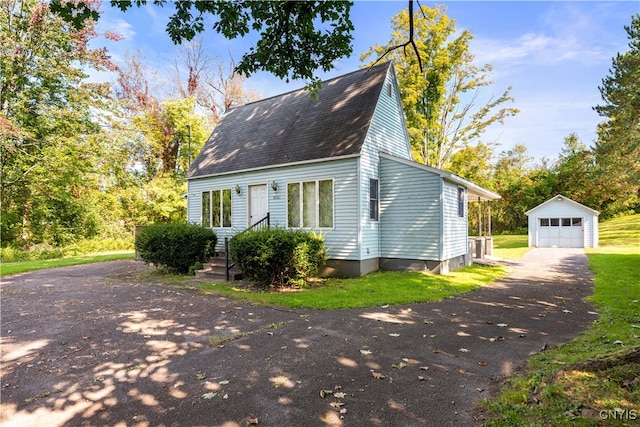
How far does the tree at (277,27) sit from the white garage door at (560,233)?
21944 millimetres

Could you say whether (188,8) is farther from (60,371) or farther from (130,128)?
(130,128)

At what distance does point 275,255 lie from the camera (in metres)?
8.79

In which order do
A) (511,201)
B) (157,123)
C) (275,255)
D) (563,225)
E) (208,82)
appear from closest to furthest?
1. (275,255)
2. (563,225)
3. (157,123)
4. (208,82)
5. (511,201)

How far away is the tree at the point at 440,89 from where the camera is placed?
21.3m

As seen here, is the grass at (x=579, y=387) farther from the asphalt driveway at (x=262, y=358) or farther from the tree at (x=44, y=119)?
the tree at (x=44, y=119)

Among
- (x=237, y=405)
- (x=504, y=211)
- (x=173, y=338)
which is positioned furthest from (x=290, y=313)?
(x=504, y=211)

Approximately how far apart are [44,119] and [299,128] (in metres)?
16.9

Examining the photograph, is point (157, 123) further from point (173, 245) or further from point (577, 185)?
point (577, 185)

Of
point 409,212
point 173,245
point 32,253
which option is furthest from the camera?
point 32,253

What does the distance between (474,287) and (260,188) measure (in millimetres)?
8141

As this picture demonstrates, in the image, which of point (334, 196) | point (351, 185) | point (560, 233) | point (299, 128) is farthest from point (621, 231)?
→ point (299, 128)

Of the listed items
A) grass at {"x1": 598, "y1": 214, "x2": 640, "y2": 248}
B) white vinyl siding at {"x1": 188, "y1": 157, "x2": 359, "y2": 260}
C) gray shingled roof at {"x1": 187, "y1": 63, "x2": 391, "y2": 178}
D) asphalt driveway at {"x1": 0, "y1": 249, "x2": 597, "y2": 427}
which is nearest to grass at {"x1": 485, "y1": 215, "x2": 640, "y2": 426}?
asphalt driveway at {"x1": 0, "y1": 249, "x2": 597, "y2": 427}

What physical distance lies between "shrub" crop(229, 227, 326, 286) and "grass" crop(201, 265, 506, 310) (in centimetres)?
59

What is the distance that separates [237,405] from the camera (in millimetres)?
3115
